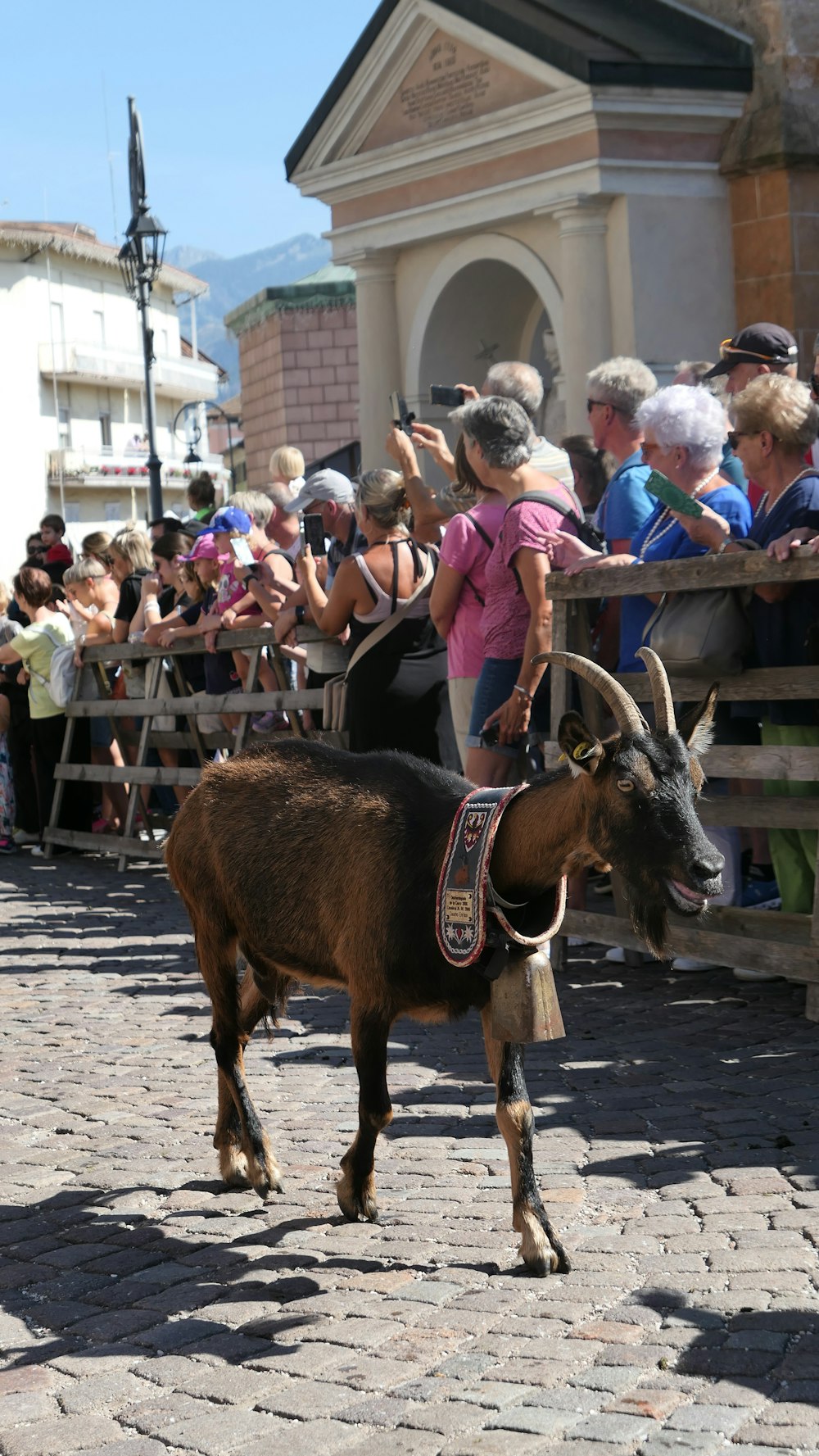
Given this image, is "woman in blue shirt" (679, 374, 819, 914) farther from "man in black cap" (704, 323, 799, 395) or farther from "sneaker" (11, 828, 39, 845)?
"sneaker" (11, 828, 39, 845)

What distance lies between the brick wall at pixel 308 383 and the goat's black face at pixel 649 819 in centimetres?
2991

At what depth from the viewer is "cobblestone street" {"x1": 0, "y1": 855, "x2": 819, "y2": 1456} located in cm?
386

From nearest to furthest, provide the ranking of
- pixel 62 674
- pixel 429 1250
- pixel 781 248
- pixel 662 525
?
pixel 429 1250 < pixel 662 525 < pixel 62 674 < pixel 781 248

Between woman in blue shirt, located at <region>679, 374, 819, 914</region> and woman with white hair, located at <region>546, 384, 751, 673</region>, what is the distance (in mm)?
108

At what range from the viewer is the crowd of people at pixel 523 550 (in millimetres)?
7398

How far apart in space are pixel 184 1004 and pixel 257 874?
3.53 meters

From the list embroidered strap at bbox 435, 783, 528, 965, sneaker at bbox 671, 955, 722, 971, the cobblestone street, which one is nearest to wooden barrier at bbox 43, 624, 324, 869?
sneaker at bbox 671, 955, 722, 971

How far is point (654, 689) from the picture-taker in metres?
4.66

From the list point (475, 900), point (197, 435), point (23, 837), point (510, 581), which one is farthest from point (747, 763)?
point (197, 435)

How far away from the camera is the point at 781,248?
51.9 ft

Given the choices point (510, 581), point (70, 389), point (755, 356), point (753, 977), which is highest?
point (70, 389)

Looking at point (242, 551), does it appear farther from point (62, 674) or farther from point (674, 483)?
point (674, 483)

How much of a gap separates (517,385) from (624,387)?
22.5 inches

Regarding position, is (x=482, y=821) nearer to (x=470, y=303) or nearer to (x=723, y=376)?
(x=723, y=376)
